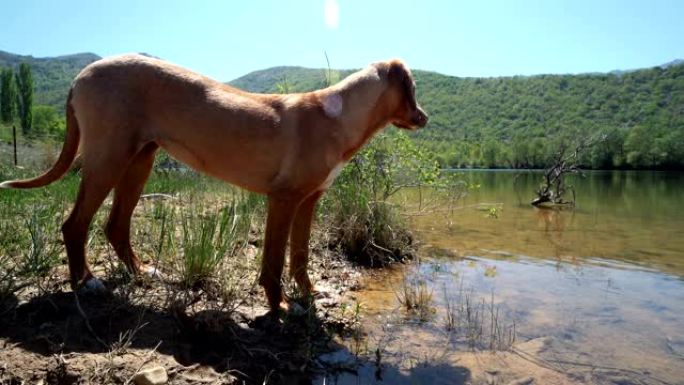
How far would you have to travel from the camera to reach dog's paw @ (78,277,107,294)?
147 inches

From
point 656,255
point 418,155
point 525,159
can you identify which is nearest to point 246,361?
point 418,155

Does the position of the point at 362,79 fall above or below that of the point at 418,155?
above

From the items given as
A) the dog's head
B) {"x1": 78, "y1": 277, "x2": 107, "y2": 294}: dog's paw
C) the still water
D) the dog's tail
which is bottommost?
the still water

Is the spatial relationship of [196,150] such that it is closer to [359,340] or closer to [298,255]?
[298,255]

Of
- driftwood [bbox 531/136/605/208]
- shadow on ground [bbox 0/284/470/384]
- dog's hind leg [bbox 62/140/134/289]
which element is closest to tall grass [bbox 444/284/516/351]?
shadow on ground [bbox 0/284/470/384]

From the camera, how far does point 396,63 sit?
173 inches

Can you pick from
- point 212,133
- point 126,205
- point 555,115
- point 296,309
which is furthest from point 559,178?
point 555,115

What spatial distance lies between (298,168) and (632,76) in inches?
6904

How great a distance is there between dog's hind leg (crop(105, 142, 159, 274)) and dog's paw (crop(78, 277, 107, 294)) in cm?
64

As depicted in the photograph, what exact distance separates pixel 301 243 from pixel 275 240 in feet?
2.32

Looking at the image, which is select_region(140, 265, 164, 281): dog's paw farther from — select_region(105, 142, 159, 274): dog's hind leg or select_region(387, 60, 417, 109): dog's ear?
select_region(387, 60, 417, 109): dog's ear

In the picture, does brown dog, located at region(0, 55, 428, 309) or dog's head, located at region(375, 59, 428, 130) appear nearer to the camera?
brown dog, located at region(0, 55, 428, 309)

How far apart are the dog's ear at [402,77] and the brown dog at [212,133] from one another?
6.2 inches

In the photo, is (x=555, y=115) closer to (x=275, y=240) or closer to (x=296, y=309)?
(x=296, y=309)
